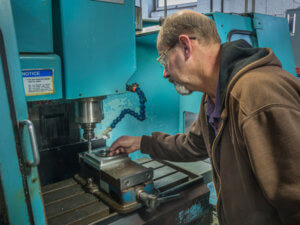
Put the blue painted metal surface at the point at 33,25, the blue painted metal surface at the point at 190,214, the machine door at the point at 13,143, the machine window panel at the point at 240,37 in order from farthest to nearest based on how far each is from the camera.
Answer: the machine window panel at the point at 240,37 < the blue painted metal surface at the point at 190,214 < the blue painted metal surface at the point at 33,25 < the machine door at the point at 13,143

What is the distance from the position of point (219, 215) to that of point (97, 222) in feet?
1.55

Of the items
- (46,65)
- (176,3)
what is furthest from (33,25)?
(176,3)

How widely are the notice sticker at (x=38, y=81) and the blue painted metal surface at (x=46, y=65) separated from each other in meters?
0.01

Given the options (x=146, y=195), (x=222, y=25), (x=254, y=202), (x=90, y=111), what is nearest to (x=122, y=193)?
(x=146, y=195)

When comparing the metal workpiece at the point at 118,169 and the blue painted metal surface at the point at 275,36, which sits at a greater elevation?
the blue painted metal surface at the point at 275,36

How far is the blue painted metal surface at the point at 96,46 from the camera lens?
0.83 m

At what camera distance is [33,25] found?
78 cm

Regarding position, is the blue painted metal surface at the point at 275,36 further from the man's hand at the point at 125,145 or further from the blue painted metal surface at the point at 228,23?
the man's hand at the point at 125,145

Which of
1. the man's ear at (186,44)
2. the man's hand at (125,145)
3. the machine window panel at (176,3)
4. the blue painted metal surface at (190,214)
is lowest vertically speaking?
the blue painted metal surface at (190,214)

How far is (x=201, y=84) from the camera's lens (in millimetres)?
988

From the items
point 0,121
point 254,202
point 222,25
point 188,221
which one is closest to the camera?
point 0,121

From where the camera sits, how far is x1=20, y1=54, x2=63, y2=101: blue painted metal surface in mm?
768

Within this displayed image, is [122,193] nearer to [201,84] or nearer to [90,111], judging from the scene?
[90,111]

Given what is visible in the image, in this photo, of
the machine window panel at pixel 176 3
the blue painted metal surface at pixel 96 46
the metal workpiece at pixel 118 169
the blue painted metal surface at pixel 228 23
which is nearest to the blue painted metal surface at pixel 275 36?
the blue painted metal surface at pixel 228 23
